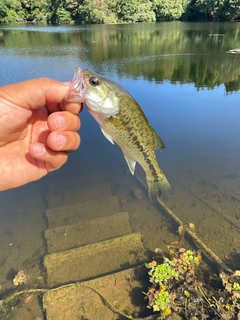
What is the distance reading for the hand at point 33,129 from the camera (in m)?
2.56

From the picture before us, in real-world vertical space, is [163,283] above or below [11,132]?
below

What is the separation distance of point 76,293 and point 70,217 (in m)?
2.45

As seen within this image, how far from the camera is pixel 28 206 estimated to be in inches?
282

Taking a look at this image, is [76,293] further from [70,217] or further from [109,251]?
[70,217]

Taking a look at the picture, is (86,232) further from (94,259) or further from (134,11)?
(134,11)

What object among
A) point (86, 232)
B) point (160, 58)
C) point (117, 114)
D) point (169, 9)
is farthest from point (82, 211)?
point (169, 9)

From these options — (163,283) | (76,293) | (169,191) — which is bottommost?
(76,293)

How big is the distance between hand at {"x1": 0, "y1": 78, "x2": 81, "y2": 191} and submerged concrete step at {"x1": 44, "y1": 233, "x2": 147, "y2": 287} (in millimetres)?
2740

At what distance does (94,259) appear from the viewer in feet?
17.5

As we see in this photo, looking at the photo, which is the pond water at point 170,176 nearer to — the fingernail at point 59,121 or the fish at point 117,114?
the fish at point 117,114

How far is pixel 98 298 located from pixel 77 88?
12.4ft

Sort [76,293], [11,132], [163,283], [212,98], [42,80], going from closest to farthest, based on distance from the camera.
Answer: [42,80]
[11,132]
[163,283]
[76,293]
[212,98]

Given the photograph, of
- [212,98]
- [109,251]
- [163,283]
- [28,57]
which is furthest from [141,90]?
[28,57]

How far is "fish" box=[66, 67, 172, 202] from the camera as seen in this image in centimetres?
232
